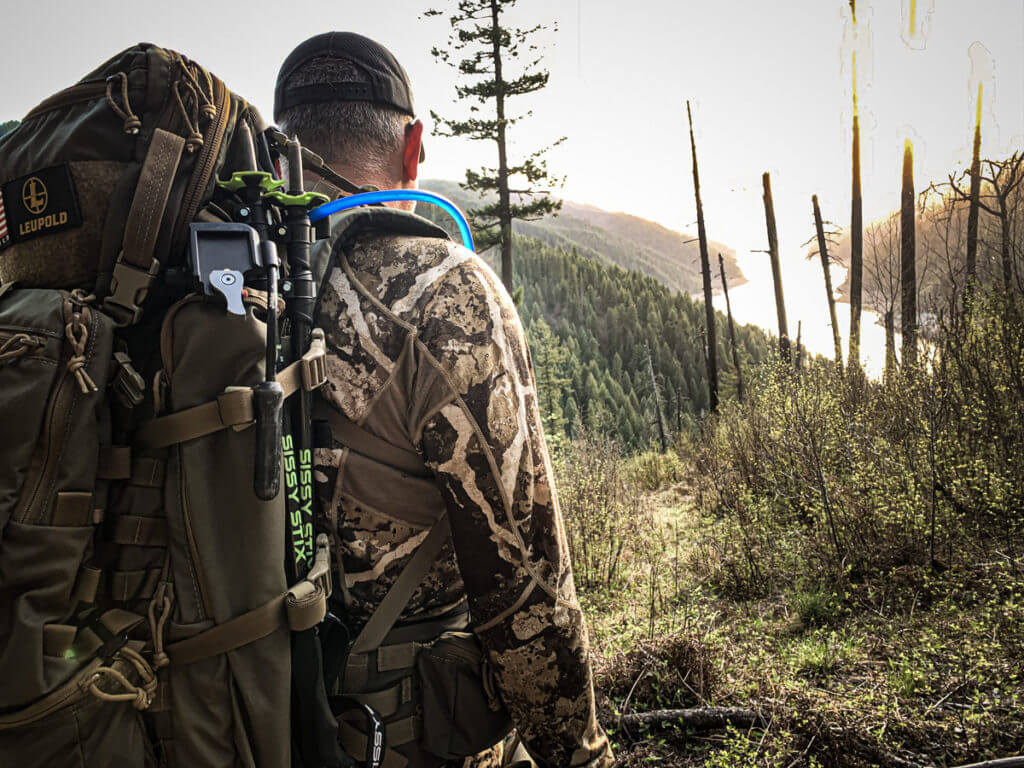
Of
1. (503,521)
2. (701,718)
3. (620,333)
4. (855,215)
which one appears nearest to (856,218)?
(855,215)

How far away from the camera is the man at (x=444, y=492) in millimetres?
1235

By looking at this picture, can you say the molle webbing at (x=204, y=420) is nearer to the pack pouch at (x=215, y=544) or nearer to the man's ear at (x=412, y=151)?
the pack pouch at (x=215, y=544)

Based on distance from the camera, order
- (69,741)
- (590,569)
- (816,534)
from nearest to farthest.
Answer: (69,741), (816,534), (590,569)

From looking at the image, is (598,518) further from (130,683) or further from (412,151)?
(130,683)

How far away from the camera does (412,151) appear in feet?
5.71

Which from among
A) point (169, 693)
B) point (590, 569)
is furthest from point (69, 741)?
point (590, 569)

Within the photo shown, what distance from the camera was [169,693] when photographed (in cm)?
104

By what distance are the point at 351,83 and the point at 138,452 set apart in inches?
46.1

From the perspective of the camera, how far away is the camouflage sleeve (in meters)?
1.23

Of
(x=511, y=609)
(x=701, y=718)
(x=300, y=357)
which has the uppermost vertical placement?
(x=300, y=357)

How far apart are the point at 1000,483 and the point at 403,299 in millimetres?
5894

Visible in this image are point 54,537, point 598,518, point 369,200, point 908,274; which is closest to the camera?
point 54,537

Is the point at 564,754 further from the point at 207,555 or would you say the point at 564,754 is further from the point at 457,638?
the point at 207,555

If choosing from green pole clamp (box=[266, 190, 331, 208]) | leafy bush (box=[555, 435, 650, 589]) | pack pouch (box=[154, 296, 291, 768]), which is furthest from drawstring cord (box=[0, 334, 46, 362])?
leafy bush (box=[555, 435, 650, 589])
